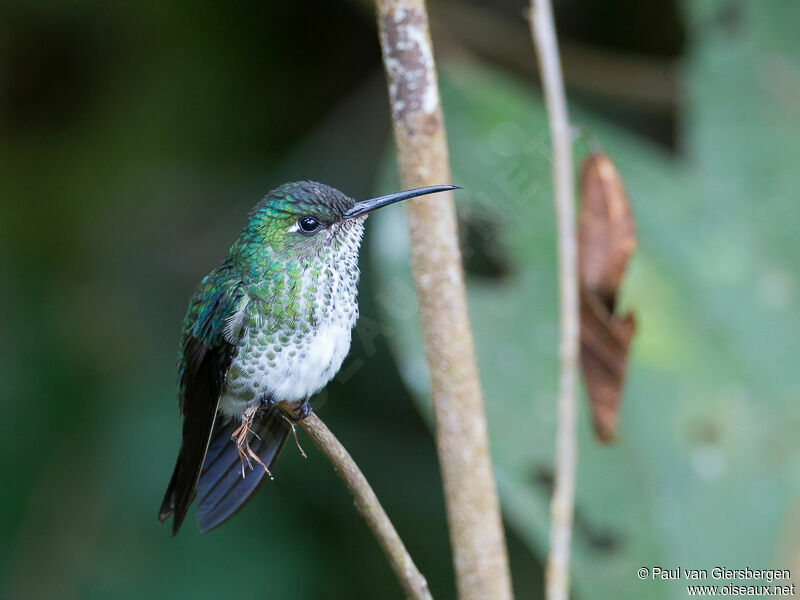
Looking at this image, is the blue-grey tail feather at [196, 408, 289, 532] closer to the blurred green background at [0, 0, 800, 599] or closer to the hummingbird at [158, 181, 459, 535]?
the hummingbird at [158, 181, 459, 535]

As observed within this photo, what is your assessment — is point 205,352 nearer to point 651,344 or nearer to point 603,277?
point 603,277

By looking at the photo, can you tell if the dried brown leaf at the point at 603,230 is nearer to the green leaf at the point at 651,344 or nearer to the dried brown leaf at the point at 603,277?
the dried brown leaf at the point at 603,277

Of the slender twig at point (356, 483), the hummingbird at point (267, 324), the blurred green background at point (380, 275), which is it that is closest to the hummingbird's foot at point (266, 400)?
the hummingbird at point (267, 324)

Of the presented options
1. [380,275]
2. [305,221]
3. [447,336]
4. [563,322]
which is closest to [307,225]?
[305,221]

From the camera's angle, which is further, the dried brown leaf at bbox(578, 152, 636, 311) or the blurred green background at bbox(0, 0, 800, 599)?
the blurred green background at bbox(0, 0, 800, 599)

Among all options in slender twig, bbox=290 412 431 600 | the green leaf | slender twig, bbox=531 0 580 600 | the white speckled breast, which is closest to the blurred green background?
the green leaf

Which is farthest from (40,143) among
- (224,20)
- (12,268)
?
(224,20)
